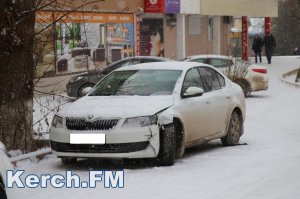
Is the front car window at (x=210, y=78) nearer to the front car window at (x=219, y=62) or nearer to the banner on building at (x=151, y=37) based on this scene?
the front car window at (x=219, y=62)

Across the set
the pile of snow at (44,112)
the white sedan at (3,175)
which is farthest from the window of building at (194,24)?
the white sedan at (3,175)

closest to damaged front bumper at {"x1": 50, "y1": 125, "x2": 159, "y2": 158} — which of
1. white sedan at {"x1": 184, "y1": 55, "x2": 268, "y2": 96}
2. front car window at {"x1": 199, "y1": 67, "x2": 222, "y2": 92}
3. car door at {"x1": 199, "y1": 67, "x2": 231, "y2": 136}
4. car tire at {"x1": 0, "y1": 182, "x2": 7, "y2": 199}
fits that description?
car door at {"x1": 199, "y1": 67, "x2": 231, "y2": 136}

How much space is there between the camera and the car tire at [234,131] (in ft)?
39.1

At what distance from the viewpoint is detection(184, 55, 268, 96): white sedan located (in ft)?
74.9

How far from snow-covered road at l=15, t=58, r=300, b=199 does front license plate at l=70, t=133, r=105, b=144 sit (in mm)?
436

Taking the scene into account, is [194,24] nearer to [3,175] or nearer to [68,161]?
[68,161]

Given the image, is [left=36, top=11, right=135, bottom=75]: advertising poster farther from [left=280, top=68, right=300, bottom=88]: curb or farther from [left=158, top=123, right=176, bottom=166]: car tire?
[left=158, top=123, right=176, bottom=166]: car tire

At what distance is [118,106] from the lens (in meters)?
9.65

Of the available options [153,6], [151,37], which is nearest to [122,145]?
[153,6]

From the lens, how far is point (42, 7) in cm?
1052

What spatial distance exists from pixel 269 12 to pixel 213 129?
36.2 metres

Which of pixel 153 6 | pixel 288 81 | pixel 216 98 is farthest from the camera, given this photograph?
pixel 153 6

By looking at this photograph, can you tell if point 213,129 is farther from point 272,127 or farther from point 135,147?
point 272,127

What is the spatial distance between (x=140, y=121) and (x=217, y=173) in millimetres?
1227
